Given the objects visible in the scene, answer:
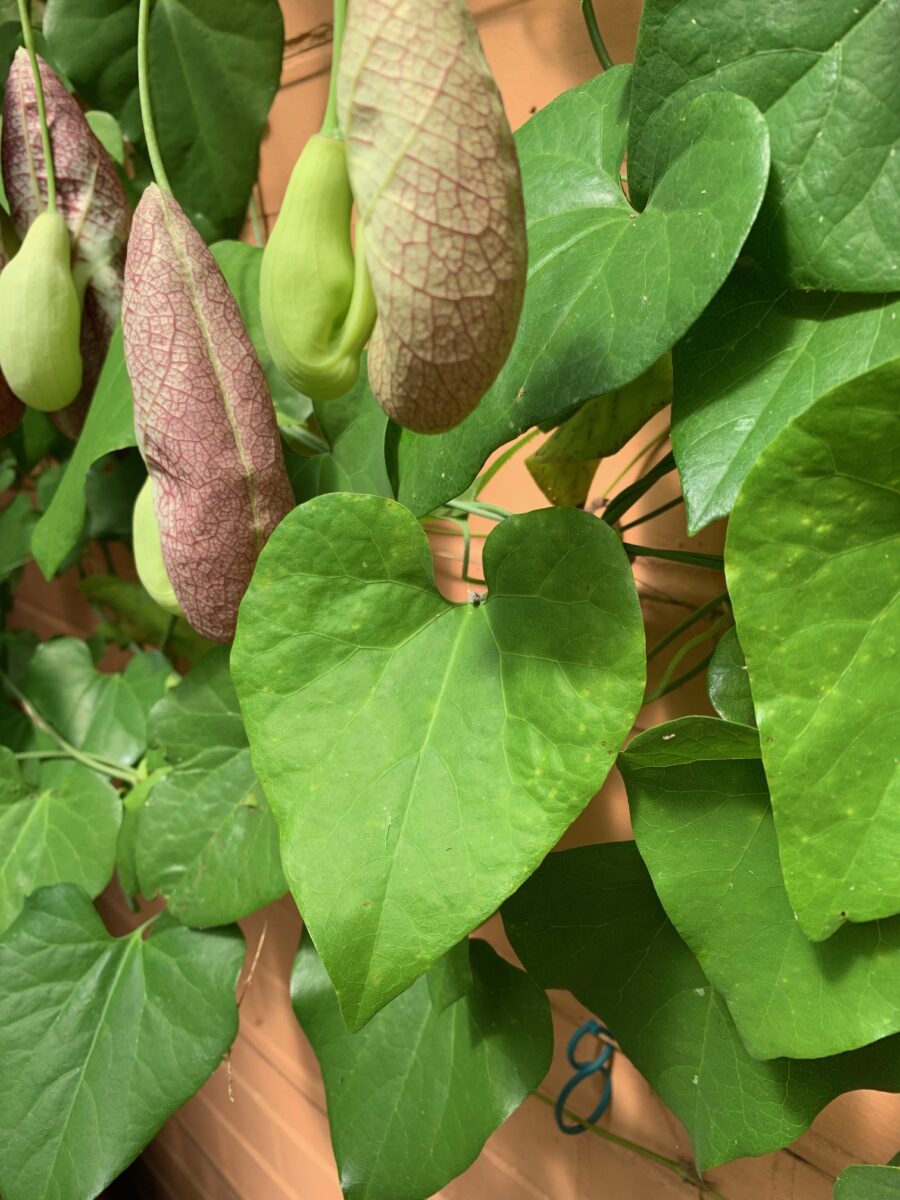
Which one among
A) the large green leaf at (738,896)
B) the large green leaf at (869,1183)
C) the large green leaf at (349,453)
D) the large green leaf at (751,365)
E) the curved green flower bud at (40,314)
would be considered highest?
the curved green flower bud at (40,314)

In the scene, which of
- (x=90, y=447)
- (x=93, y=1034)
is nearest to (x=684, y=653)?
(x=90, y=447)

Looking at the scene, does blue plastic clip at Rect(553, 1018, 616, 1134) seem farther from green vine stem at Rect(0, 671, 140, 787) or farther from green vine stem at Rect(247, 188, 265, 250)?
green vine stem at Rect(247, 188, 265, 250)

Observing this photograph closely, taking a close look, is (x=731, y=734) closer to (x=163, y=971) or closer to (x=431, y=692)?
(x=431, y=692)

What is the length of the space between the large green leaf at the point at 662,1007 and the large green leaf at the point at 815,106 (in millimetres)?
259

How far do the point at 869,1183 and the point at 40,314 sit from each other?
→ 1.59 feet

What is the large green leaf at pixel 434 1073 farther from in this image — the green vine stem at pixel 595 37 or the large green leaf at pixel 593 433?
the green vine stem at pixel 595 37

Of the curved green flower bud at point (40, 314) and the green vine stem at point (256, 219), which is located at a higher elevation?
the curved green flower bud at point (40, 314)

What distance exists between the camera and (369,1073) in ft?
1.67

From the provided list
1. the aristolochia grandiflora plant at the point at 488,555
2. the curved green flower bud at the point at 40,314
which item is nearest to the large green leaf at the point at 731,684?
the aristolochia grandiflora plant at the point at 488,555

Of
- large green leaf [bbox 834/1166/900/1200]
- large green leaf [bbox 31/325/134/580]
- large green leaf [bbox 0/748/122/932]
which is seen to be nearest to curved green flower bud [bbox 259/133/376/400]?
large green leaf [bbox 31/325/134/580]

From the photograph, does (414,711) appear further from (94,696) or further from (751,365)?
(94,696)

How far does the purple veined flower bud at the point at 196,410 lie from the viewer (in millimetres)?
332

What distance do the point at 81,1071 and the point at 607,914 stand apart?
352 millimetres

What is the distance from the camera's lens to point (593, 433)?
0.42 m
